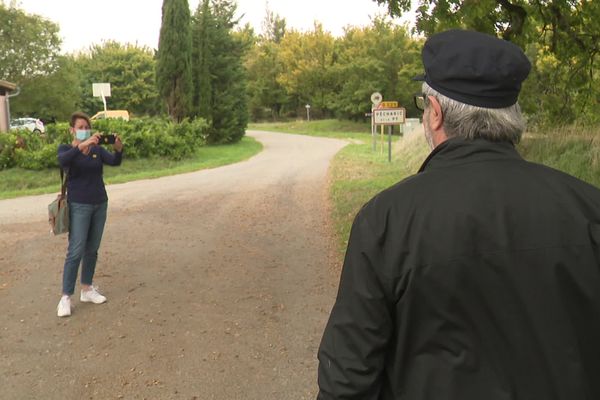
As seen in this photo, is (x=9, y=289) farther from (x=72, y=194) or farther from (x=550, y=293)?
(x=550, y=293)

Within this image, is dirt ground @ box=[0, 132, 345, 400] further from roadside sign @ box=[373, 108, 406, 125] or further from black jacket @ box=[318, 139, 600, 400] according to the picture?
roadside sign @ box=[373, 108, 406, 125]

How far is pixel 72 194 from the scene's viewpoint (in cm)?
535

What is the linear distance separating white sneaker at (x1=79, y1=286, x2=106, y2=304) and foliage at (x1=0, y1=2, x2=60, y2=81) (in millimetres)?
40978

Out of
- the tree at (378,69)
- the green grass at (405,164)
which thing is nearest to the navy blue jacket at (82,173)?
the green grass at (405,164)

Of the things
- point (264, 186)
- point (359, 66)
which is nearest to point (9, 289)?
point (264, 186)

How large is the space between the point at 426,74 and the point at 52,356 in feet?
12.8

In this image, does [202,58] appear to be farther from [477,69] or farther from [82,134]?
[477,69]

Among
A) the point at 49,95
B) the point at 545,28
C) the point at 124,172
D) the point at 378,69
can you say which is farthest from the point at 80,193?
the point at 378,69

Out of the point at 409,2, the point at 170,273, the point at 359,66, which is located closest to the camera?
the point at 170,273

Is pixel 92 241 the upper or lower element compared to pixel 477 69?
lower

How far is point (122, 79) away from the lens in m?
52.3

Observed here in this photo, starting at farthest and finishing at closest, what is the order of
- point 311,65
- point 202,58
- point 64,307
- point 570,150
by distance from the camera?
point 311,65 → point 202,58 → point 570,150 → point 64,307

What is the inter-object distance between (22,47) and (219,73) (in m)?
19.6

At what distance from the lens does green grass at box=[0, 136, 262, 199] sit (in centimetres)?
1587
